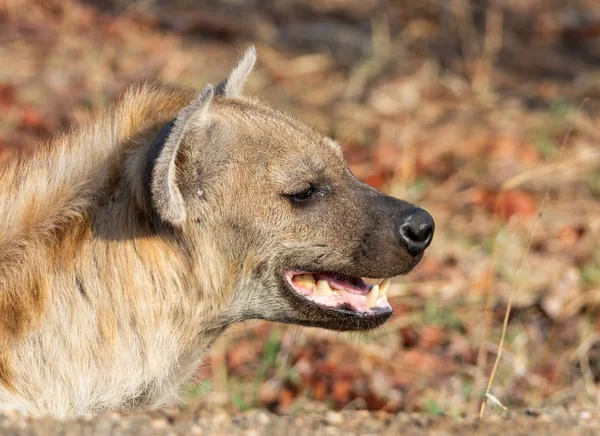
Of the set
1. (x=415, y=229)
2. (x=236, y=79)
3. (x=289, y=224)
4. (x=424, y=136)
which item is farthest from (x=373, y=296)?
(x=424, y=136)

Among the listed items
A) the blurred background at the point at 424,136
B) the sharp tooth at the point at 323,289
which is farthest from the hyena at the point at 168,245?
the blurred background at the point at 424,136

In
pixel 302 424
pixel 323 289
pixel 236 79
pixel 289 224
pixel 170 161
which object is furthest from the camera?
pixel 236 79

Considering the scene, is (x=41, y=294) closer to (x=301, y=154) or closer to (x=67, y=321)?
(x=67, y=321)

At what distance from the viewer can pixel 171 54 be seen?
788cm

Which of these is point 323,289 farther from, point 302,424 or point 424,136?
point 424,136

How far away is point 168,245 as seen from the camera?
9.36 ft

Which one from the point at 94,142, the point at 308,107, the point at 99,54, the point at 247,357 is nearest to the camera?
the point at 94,142

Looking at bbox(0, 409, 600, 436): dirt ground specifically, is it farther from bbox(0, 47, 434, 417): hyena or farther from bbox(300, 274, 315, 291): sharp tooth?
bbox(300, 274, 315, 291): sharp tooth

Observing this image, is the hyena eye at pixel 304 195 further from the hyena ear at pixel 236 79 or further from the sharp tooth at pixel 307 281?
the hyena ear at pixel 236 79

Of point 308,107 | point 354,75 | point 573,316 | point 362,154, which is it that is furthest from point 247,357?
point 354,75

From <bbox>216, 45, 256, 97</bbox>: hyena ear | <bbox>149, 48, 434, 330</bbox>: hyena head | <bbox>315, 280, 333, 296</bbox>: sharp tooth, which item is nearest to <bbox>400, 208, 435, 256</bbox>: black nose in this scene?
<bbox>149, 48, 434, 330</bbox>: hyena head

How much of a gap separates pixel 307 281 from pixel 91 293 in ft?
2.14

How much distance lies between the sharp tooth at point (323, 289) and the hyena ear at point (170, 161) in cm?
51

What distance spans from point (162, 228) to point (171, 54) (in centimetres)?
524
